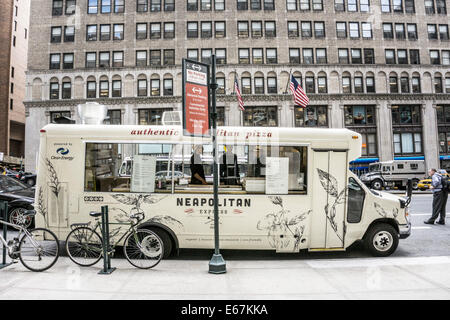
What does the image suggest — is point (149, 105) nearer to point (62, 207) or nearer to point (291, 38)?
point (291, 38)

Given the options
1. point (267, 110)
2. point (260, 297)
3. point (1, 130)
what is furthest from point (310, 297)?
point (1, 130)

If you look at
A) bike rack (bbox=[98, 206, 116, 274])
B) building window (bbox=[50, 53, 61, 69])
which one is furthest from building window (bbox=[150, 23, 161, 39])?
bike rack (bbox=[98, 206, 116, 274])

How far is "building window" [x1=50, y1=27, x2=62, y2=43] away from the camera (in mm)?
35094

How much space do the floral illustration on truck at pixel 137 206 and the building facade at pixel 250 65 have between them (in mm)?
27939

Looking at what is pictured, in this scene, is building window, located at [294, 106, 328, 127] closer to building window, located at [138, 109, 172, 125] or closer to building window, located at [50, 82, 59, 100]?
building window, located at [138, 109, 172, 125]

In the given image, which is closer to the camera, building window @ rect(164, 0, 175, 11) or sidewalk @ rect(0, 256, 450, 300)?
sidewalk @ rect(0, 256, 450, 300)

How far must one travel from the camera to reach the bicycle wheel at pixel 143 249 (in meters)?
5.69

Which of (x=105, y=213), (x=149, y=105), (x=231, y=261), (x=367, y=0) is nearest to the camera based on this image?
(x=105, y=213)

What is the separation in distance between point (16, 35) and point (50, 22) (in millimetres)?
21926

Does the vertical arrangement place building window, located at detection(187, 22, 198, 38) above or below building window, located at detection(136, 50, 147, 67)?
above

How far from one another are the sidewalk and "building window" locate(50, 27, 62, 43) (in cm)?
3697

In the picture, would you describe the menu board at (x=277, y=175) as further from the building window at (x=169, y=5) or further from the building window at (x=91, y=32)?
the building window at (x=91, y=32)

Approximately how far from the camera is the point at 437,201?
10375mm

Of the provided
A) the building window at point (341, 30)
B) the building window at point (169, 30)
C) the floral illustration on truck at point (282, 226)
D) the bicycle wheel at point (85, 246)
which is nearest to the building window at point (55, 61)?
the building window at point (169, 30)
